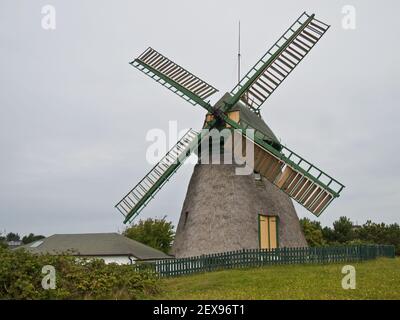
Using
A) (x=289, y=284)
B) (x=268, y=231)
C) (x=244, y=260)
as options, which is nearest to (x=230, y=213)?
(x=268, y=231)

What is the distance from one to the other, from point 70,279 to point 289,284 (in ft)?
21.5

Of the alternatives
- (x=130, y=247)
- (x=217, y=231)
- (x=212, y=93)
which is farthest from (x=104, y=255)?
(x=212, y=93)

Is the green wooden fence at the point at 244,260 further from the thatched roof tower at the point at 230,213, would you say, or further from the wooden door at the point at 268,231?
the wooden door at the point at 268,231

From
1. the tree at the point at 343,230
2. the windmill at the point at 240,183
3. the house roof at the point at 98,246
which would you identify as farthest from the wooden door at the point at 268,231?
the tree at the point at 343,230

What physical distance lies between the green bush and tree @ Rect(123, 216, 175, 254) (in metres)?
22.1

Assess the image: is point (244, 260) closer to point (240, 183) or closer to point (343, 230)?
point (240, 183)

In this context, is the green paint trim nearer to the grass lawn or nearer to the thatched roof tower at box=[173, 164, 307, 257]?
the thatched roof tower at box=[173, 164, 307, 257]

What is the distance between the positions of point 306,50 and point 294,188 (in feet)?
22.3

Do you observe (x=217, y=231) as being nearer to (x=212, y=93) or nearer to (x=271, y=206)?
(x=271, y=206)

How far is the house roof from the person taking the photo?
31.3 m

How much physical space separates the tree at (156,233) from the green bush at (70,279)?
22.1 meters

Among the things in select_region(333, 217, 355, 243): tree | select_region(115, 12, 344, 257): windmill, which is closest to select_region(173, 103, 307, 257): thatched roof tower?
select_region(115, 12, 344, 257): windmill

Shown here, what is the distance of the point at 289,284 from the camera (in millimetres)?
15953
